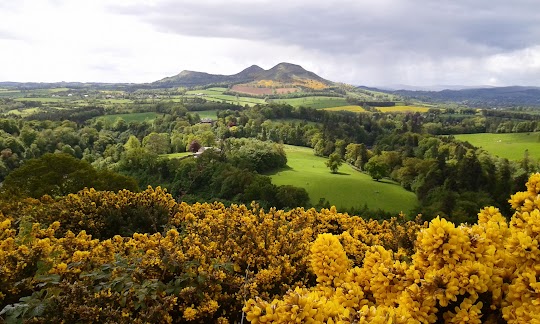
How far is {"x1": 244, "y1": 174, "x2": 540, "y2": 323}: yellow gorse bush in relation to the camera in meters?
3.94

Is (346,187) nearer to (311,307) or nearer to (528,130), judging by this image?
(311,307)

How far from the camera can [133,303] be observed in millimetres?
6699

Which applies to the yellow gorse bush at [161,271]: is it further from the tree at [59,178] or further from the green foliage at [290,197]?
the green foliage at [290,197]

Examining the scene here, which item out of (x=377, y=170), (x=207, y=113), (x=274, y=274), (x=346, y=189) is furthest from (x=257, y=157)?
(x=207, y=113)

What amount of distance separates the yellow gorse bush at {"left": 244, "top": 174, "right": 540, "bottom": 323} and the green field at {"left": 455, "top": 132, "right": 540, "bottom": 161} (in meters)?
77.1

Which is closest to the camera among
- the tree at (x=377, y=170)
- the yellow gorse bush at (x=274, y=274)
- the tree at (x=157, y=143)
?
the yellow gorse bush at (x=274, y=274)

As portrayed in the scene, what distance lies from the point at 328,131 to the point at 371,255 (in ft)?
324

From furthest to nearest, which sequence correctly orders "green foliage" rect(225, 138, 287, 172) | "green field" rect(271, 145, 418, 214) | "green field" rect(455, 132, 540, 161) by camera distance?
"green field" rect(455, 132, 540, 161) → "green foliage" rect(225, 138, 287, 172) → "green field" rect(271, 145, 418, 214)

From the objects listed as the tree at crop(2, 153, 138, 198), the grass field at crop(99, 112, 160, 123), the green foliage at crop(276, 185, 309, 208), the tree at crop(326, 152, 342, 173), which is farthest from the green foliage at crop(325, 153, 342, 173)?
the grass field at crop(99, 112, 160, 123)

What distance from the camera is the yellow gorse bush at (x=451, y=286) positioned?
12.9 feet

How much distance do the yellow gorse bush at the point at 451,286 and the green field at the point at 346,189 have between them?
135ft

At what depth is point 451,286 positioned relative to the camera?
4.45m

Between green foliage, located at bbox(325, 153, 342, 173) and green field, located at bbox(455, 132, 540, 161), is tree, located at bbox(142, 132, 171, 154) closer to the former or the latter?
green foliage, located at bbox(325, 153, 342, 173)

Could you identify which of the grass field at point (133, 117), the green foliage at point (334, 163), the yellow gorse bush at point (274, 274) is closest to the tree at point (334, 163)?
the green foliage at point (334, 163)
